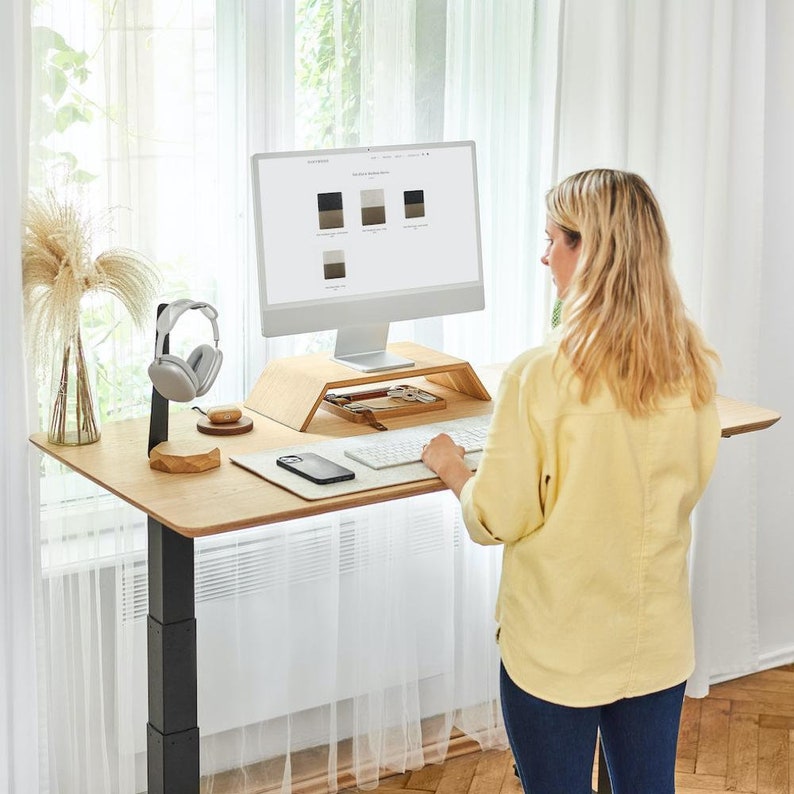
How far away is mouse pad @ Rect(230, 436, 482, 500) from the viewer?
6.61ft

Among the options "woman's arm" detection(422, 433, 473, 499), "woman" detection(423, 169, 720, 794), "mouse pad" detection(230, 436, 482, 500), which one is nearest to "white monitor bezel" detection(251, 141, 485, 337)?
"mouse pad" detection(230, 436, 482, 500)

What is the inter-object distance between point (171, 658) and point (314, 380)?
60 centimetres

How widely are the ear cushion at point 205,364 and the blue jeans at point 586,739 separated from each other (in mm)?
726

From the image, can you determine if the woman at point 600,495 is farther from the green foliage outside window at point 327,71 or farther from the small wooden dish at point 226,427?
the green foliage outside window at point 327,71

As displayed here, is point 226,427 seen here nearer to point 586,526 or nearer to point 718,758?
point 586,526

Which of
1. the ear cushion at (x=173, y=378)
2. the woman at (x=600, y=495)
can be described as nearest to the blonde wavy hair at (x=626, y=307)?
the woman at (x=600, y=495)

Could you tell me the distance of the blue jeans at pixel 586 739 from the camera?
1.81 m

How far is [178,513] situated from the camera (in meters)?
1.90

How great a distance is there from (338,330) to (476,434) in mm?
404

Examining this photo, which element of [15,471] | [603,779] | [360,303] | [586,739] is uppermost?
[360,303]

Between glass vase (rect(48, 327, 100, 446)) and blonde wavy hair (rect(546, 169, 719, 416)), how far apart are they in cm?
94

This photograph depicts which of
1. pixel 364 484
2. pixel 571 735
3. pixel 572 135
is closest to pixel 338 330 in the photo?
pixel 364 484

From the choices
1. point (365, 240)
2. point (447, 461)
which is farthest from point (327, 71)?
point (447, 461)

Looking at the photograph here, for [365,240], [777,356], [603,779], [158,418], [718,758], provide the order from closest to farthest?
[158,418], [365,240], [603,779], [718,758], [777,356]
